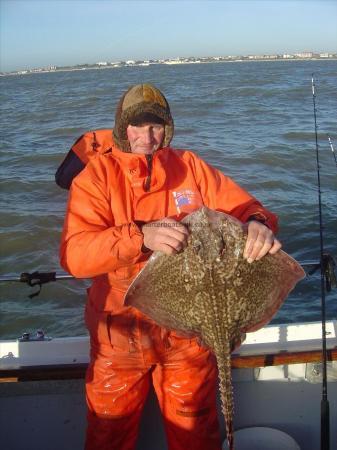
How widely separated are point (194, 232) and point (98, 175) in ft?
3.06

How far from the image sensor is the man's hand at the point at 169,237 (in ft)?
7.95

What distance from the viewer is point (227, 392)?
96.7 inches

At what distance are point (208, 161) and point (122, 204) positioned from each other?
11.8m

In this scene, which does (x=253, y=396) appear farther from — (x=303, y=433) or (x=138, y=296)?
(x=138, y=296)

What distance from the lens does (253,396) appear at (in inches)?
144

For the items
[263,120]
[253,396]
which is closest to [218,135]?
[263,120]

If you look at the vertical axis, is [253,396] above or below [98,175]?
below

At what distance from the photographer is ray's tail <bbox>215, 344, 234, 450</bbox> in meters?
2.44

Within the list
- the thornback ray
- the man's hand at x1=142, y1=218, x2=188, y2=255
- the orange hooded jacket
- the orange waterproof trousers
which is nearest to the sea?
the orange waterproof trousers

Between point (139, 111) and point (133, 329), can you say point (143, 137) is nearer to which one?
point (139, 111)

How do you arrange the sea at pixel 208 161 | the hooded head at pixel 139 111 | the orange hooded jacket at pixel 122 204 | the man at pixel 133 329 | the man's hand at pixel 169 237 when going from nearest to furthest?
the man's hand at pixel 169 237, the orange hooded jacket at pixel 122 204, the man at pixel 133 329, the hooded head at pixel 139 111, the sea at pixel 208 161

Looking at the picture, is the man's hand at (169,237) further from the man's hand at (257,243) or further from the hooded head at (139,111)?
the hooded head at (139,111)

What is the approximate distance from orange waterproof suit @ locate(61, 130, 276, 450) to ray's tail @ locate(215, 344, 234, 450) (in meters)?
0.47

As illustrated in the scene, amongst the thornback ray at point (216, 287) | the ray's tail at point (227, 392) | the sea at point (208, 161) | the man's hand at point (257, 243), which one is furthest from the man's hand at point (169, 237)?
the sea at point (208, 161)
